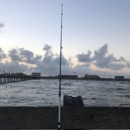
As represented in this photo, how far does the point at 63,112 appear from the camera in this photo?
6.13 meters

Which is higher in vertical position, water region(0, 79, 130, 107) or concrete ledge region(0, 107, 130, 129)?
concrete ledge region(0, 107, 130, 129)

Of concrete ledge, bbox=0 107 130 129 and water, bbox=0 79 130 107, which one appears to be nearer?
concrete ledge, bbox=0 107 130 129

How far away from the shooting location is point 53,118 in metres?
6.10

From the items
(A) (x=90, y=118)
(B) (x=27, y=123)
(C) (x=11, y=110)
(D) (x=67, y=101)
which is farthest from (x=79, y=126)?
(C) (x=11, y=110)

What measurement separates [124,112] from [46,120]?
2060 mm

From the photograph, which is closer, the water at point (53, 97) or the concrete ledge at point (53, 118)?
the concrete ledge at point (53, 118)

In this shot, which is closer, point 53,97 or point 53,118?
point 53,118

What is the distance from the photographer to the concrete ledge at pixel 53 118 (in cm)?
608

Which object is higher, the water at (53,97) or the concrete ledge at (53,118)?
the concrete ledge at (53,118)

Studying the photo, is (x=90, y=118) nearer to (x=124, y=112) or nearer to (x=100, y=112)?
(x=100, y=112)

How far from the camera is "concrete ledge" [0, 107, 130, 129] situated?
6.08 meters

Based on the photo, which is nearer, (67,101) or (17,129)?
(17,129)

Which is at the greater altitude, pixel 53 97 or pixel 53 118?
pixel 53 118

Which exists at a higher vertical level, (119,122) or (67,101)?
(67,101)
